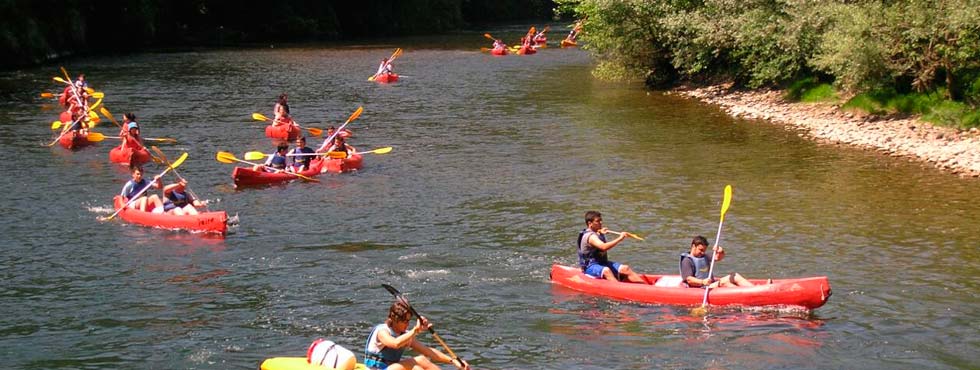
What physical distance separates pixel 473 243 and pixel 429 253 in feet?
3.22

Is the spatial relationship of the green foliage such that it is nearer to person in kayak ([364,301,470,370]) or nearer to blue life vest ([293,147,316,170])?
blue life vest ([293,147,316,170])

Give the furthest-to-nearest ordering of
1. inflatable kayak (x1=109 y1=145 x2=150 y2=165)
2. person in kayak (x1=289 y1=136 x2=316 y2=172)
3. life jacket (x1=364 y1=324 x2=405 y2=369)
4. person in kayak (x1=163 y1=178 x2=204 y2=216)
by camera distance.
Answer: inflatable kayak (x1=109 y1=145 x2=150 y2=165)
person in kayak (x1=289 y1=136 x2=316 y2=172)
person in kayak (x1=163 y1=178 x2=204 y2=216)
life jacket (x1=364 y1=324 x2=405 y2=369)

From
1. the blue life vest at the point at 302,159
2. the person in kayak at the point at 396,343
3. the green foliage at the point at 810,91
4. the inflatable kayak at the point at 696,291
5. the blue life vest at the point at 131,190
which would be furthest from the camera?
the green foliage at the point at 810,91

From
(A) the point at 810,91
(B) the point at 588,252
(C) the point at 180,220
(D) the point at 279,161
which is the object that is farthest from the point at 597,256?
(A) the point at 810,91

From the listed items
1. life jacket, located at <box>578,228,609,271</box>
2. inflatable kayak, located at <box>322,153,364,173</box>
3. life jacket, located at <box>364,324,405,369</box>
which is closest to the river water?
inflatable kayak, located at <box>322,153,364,173</box>

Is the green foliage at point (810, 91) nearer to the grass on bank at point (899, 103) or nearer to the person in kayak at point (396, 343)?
the grass on bank at point (899, 103)

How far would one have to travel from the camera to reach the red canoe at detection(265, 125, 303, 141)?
3131cm

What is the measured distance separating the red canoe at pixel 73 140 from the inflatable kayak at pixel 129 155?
8.02 ft

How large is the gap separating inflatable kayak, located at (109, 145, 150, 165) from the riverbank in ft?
56.2

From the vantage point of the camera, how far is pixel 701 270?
16234 millimetres

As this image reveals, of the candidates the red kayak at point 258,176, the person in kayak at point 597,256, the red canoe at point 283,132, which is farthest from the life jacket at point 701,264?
the red canoe at point 283,132

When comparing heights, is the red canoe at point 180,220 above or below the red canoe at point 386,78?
below

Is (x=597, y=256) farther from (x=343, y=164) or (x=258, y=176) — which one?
(x=343, y=164)

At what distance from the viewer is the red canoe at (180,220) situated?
2011 cm
